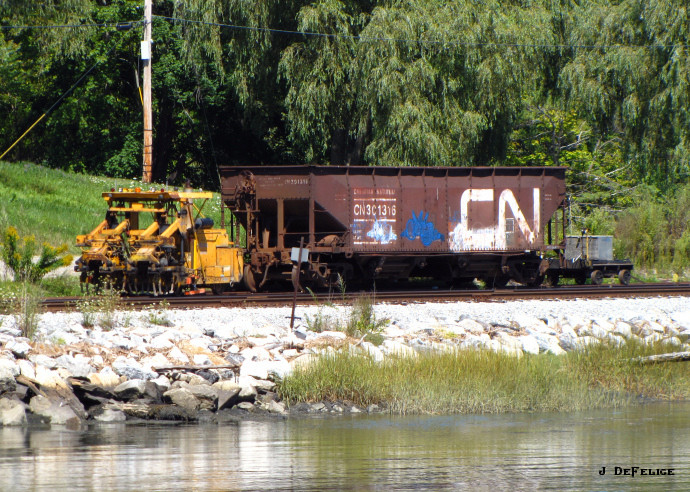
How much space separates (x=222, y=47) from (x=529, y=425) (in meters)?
23.6

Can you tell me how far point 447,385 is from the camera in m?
13.5

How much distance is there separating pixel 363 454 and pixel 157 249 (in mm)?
9883

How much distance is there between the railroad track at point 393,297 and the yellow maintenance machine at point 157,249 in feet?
2.00

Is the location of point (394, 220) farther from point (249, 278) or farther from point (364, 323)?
point (364, 323)

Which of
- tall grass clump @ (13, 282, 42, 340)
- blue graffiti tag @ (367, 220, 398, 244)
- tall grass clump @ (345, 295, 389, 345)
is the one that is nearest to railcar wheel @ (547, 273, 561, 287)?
blue graffiti tag @ (367, 220, 398, 244)

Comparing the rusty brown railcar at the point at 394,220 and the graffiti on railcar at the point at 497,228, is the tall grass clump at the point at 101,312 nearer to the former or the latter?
the rusty brown railcar at the point at 394,220

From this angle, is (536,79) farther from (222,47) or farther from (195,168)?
(195,168)

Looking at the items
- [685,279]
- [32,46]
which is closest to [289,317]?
[685,279]

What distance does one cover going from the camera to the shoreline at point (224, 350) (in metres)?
12.8

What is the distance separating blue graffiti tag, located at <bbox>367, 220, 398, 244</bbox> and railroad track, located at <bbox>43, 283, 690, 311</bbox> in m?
2.12

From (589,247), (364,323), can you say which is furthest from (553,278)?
(364,323)

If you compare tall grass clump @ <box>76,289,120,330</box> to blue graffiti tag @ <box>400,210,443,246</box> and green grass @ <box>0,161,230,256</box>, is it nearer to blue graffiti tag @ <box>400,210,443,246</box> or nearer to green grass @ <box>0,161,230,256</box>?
blue graffiti tag @ <box>400,210,443,246</box>

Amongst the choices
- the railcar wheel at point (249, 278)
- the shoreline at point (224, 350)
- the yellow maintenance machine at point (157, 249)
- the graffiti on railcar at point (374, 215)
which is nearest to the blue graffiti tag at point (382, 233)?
the graffiti on railcar at point (374, 215)

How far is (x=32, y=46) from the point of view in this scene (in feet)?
141
